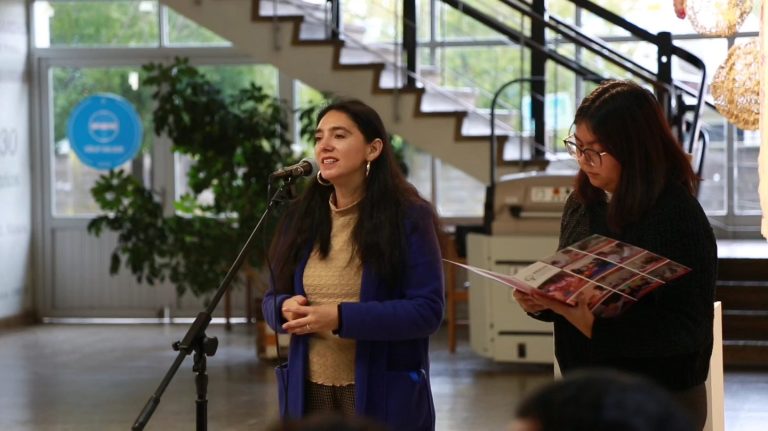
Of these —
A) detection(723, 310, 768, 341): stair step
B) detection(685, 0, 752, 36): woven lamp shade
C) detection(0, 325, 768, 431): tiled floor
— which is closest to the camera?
detection(685, 0, 752, 36): woven lamp shade

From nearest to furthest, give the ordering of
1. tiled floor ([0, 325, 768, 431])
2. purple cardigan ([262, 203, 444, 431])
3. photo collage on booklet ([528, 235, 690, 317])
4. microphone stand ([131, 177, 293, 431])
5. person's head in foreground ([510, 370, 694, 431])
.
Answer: person's head in foreground ([510, 370, 694, 431]), photo collage on booklet ([528, 235, 690, 317]), purple cardigan ([262, 203, 444, 431]), microphone stand ([131, 177, 293, 431]), tiled floor ([0, 325, 768, 431])

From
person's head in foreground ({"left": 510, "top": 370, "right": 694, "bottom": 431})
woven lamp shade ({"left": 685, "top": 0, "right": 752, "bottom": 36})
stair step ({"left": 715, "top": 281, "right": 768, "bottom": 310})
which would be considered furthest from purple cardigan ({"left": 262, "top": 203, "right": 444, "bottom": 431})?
stair step ({"left": 715, "top": 281, "right": 768, "bottom": 310})

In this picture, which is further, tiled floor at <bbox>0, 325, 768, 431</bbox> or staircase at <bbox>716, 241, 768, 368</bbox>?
staircase at <bbox>716, 241, 768, 368</bbox>

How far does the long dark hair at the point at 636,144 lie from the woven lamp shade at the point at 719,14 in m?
3.47

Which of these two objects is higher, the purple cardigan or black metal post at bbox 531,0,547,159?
black metal post at bbox 531,0,547,159

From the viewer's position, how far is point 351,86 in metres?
8.73

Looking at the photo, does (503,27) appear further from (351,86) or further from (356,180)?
(356,180)

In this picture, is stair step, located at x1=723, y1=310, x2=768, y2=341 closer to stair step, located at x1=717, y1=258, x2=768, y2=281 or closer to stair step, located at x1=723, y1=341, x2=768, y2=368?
stair step, located at x1=723, y1=341, x2=768, y2=368

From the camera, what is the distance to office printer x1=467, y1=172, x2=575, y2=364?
7.51 metres

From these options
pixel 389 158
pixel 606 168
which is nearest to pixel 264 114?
pixel 389 158

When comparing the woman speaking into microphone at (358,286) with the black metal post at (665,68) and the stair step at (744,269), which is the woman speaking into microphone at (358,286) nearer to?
the black metal post at (665,68)

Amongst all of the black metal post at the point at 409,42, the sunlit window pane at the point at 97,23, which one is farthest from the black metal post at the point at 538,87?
the sunlit window pane at the point at 97,23

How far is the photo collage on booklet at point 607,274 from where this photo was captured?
2.46m

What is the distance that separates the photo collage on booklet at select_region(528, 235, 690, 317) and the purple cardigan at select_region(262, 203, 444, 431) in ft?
1.35
